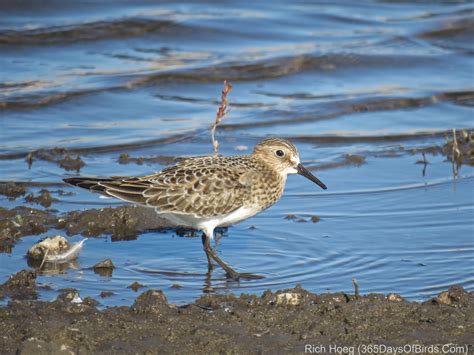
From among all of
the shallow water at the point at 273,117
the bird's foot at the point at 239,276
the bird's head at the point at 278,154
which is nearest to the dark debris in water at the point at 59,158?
the shallow water at the point at 273,117

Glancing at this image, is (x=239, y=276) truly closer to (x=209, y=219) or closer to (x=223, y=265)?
(x=223, y=265)

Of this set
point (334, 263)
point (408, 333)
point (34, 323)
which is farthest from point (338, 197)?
point (34, 323)

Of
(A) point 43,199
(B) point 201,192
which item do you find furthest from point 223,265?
(A) point 43,199

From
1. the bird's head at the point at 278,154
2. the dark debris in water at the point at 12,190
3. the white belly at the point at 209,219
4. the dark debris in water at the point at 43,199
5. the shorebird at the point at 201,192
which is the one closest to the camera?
the shorebird at the point at 201,192

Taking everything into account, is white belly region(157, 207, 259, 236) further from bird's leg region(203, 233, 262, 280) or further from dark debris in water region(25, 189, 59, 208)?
dark debris in water region(25, 189, 59, 208)

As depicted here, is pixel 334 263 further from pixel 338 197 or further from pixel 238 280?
pixel 338 197

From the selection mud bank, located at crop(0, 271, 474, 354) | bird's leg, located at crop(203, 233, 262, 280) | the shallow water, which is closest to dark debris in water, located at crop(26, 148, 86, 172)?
the shallow water

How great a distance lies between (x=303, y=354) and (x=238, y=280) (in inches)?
85.5

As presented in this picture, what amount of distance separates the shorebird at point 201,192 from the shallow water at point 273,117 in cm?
37

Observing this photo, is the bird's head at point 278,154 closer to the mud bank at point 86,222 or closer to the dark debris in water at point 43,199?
the mud bank at point 86,222

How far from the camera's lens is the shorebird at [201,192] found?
9.02m

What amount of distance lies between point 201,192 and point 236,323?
247 centimetres

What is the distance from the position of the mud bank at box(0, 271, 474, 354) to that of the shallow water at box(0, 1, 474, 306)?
822 millimetres

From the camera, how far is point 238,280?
848cm
